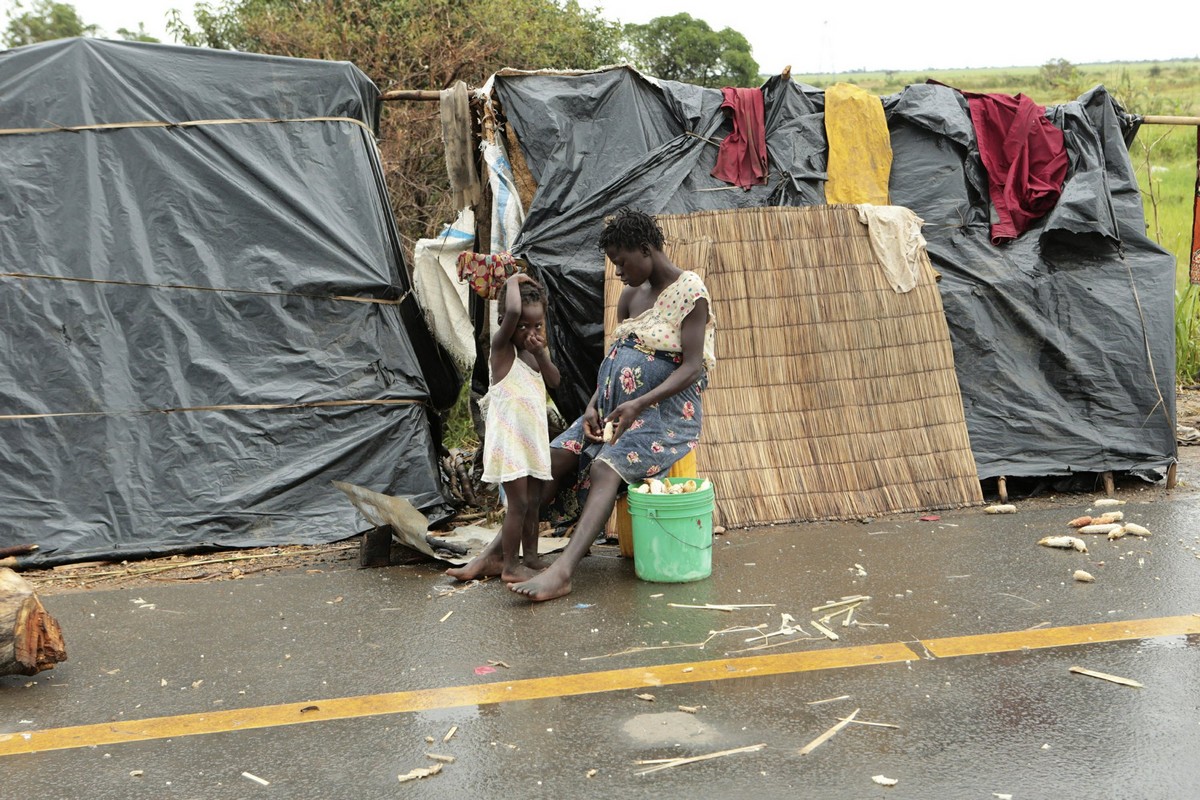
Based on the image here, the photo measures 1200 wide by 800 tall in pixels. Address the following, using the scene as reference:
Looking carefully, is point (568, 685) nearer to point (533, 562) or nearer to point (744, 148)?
point (533, 562)

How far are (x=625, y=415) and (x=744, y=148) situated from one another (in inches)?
97.8

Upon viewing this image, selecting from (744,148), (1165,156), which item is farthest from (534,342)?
(1165,156)

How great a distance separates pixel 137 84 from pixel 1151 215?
1359 centimetres

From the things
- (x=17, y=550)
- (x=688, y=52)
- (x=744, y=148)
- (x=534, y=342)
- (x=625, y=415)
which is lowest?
(x=17, y=550)

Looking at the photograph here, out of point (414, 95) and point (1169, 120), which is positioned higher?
point (414, 95)

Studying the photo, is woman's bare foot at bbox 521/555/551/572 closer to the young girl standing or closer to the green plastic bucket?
the young girl standing

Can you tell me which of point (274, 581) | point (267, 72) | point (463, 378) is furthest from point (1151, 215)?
point (274, 581)

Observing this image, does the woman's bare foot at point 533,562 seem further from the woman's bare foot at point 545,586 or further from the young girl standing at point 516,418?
the woman's bare foot at point 545,586

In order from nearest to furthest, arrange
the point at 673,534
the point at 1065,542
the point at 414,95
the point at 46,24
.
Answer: the point at 673,534 < the point at 1065,542 < the point at 414,95 < the point at 46,24

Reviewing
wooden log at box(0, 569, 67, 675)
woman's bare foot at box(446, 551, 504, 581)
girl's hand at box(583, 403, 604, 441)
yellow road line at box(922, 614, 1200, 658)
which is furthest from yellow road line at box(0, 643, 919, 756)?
girl's hand at box(583, 403, 604, 441)

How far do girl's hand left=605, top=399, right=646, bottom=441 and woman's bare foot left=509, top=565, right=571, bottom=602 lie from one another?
70 cm

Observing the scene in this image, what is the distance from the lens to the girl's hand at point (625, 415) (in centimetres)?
500

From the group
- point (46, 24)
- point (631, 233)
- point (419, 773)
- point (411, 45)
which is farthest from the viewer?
point (46, 24)

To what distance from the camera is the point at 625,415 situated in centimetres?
500
